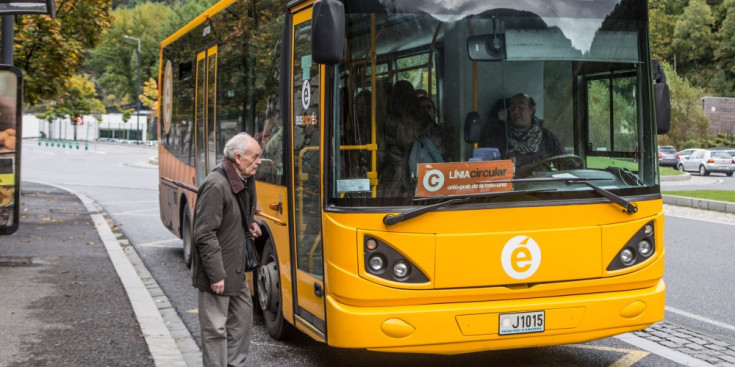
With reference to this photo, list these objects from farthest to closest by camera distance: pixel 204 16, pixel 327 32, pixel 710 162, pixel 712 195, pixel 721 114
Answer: pixel 721 114, pixel 710 162, pixel 712 195, pixel 204 16, pixel 327 32

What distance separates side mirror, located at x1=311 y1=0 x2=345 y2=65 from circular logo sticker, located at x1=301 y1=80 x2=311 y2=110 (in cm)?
89

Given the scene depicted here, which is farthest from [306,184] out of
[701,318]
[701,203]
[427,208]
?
[701,203]

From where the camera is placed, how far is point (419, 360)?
6.57 metres

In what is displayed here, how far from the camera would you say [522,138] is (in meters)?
5.49

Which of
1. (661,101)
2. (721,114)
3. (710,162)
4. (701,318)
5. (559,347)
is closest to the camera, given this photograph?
(661,101)

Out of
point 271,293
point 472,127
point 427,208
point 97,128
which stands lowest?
point 271,293

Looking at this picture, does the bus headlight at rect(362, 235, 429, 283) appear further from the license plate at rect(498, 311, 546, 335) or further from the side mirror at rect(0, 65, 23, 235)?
the side mirror at rect(0, 65, 23, 235)

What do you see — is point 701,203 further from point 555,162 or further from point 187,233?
point 555,162

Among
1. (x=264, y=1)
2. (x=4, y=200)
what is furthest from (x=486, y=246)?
(x=4, y=200)

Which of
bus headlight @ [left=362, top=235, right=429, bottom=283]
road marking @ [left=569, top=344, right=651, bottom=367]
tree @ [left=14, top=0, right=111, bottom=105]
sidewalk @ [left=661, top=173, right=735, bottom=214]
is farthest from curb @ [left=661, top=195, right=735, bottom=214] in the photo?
bus headlight @ [left=362, top=235, right=429, bottom=283]

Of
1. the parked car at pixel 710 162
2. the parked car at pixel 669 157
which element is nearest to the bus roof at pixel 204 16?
the parked car at pixel 710 162

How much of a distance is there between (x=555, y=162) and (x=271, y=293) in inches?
105

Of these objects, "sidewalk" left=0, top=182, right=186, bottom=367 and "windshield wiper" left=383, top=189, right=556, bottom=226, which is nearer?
"windshield wiper" left=383, top=189, right=556, bottom=226

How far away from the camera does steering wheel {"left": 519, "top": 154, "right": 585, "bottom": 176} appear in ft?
17.8
